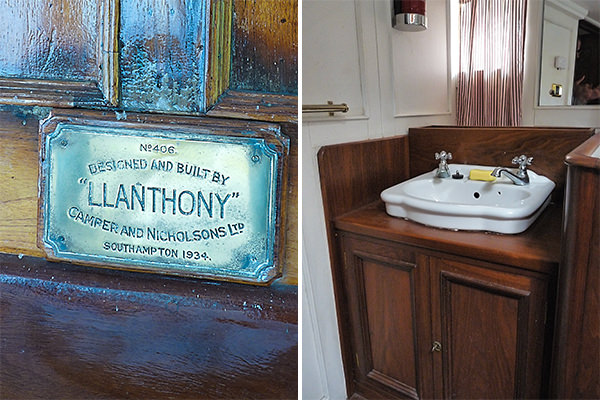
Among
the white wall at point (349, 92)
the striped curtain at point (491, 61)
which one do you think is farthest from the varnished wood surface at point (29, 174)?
the striped curtain at point (491, 61)

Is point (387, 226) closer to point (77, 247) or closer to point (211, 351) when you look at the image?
point (211, 351)

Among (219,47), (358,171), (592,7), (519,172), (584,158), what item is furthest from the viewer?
(358,171)

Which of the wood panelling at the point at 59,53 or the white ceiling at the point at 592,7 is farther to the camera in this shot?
the white ceiling at the point at 592,7

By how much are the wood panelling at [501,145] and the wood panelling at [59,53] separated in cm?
91

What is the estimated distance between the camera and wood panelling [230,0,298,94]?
0.56m

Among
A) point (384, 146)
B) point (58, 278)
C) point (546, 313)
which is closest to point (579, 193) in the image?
point (546, 313)

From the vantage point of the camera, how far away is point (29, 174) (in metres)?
0.61

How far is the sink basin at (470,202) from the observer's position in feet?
3.19

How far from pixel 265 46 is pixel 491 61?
0.73m

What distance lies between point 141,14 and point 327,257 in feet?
2.63

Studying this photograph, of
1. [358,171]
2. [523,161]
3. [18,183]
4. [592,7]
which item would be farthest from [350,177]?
[18,183]

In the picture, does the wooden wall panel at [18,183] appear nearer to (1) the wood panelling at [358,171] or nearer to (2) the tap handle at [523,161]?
(1) the wood panelling at [358,171]

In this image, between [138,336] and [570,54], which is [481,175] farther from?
[138,336]

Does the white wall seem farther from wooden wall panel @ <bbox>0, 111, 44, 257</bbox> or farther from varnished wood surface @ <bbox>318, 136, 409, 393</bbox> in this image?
wooden wall panel @ <bbox>0, 111, 44, 257</bbox>
